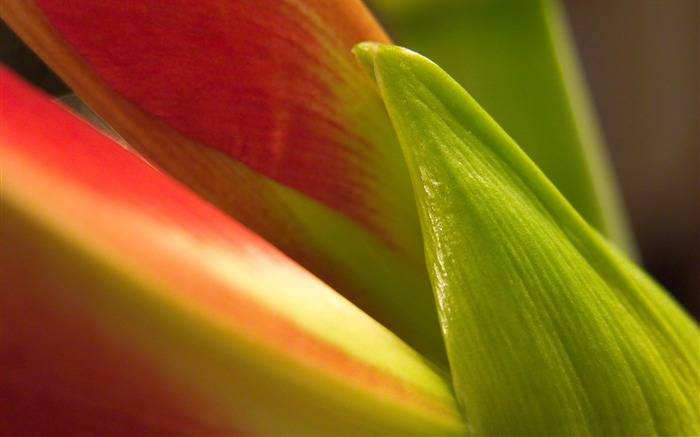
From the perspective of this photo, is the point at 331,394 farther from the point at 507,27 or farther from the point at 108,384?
the point at 507,27

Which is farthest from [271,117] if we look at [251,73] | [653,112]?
[653,112]

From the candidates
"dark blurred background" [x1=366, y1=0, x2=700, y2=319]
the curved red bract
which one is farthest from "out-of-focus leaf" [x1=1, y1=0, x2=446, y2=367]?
"dark blurred background" [x1=366, y1=0, x2=700, y2=319]

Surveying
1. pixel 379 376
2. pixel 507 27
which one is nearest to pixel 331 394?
pixel 379 376

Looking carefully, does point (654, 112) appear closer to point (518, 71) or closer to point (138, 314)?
point (518, 71)

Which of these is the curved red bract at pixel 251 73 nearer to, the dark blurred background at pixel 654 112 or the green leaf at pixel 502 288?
the green leaf at pixel 502 288

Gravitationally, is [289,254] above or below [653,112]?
below
